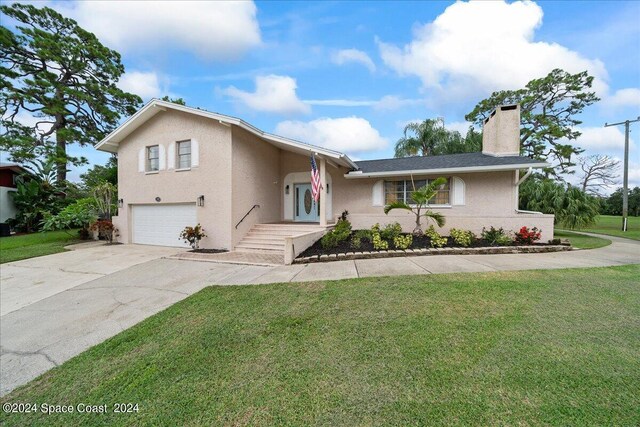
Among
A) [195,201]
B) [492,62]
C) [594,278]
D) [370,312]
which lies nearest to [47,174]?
[195,201]

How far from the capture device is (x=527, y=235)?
29.0 feet

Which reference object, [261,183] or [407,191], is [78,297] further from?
[407,191]

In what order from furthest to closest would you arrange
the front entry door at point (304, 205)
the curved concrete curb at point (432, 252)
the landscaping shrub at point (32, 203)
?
the landscaping shrub at point (32, 203) < the front entry door at point (304, 205) < the curved concrete curb at point (432, 252)

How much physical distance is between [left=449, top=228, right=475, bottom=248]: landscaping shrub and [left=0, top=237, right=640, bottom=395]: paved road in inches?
41.8

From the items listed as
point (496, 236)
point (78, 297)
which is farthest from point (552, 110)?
point (78, 297)

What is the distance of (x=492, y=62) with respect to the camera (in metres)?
16.5

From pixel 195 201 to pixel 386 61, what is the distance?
11777 millimetres

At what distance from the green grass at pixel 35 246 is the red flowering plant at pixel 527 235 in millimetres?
17628

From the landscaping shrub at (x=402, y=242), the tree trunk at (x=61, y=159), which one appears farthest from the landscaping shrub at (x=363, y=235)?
the tree trunk at (x=61, y=159)

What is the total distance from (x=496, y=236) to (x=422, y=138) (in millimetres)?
13871

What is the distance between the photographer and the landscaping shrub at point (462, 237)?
28.7ft

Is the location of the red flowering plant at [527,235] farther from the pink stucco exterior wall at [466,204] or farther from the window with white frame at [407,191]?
the window with white frame at [407,191]

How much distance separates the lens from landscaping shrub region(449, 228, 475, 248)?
8.75 meters

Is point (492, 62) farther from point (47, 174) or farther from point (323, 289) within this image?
point (47, 174)
